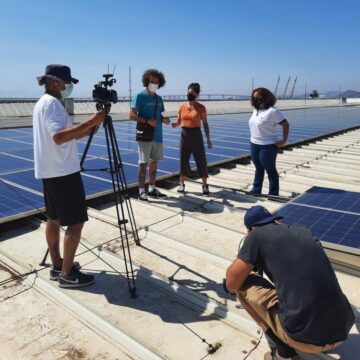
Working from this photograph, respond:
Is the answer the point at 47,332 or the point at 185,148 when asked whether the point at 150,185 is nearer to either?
the point at 185,148

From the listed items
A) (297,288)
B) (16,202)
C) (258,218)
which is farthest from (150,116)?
(297,288)

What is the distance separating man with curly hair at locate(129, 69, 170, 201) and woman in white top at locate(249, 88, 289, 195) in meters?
1.51

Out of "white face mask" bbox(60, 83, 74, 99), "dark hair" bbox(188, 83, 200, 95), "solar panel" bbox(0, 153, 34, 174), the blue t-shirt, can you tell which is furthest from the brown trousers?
"solar panel" bbox(0, 153, 34, 174)

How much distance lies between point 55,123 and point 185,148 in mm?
3601

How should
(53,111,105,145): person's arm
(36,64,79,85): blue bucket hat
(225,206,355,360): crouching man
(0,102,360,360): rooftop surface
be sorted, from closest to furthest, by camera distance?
(225,206,355,360): crouching man < (0,102,360,360): rooftop surface < (53,111,105,145): person's arm < (36,64,79,85): blue bucket hat

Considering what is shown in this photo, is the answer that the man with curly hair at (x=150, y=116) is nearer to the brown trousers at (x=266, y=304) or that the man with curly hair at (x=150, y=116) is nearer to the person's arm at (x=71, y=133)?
the person's arm at (x=71, y=133)

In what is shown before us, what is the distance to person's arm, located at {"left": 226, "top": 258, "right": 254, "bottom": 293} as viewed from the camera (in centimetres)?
260

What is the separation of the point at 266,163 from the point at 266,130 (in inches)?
21.7

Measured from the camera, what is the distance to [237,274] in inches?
104

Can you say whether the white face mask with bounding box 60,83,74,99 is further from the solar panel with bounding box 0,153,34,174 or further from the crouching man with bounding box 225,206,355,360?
the solar panel with bounding box 0,153,34,174

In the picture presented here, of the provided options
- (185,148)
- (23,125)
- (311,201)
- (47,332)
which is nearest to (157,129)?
(185,148)

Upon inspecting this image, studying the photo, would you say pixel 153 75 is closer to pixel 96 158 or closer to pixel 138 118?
pixel 138 118

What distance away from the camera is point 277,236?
2.42 m

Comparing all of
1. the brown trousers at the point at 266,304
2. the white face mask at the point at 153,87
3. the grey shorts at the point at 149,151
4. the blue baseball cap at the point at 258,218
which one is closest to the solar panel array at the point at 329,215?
the brown trousers at the point at 266,304
